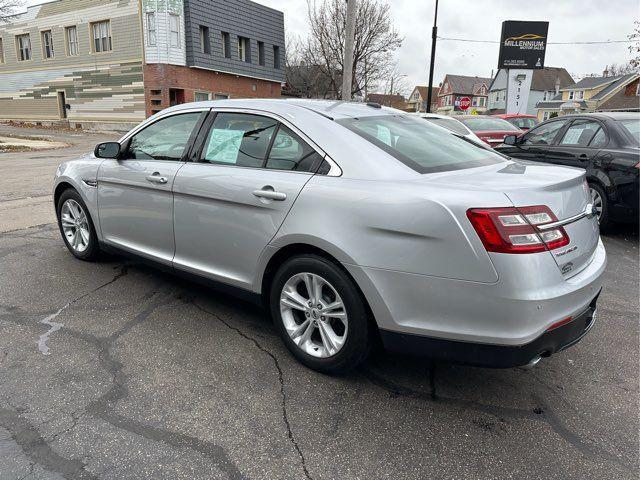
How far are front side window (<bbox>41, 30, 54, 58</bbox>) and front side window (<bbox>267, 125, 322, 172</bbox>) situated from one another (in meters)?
35.4

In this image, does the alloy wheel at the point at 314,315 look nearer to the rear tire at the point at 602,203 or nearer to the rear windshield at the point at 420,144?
the rear windshield at the point at 420,144

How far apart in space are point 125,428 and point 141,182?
6.69 feet

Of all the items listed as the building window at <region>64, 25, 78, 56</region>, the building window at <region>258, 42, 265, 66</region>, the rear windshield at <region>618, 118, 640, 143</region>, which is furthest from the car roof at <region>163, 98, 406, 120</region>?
the building window at <region>258, 42, 265, 66</region>

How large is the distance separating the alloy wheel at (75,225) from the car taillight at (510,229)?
12.5ft

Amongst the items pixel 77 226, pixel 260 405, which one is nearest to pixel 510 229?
pixel 260 405

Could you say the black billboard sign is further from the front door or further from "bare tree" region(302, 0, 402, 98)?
the front door

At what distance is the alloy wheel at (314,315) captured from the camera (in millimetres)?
2793

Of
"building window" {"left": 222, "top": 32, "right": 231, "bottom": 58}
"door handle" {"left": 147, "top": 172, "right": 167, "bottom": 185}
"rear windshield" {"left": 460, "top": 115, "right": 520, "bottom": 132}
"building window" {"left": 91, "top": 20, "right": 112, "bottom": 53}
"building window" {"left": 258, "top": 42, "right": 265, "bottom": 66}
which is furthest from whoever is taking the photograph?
"building window" {"left": 258, "top": 42, "right": 265, "bottom": 66}

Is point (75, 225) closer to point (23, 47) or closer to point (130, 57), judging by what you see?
point (130, 57)

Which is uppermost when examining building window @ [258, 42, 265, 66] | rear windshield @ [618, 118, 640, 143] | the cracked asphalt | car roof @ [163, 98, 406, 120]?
building window @ [258, 42, 265, 66]

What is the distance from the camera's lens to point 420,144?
3.11 meters

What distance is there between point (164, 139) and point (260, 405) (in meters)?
2.33

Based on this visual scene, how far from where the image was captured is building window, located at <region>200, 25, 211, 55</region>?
29.2m

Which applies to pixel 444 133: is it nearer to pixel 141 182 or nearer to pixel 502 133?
pixel 141 182
